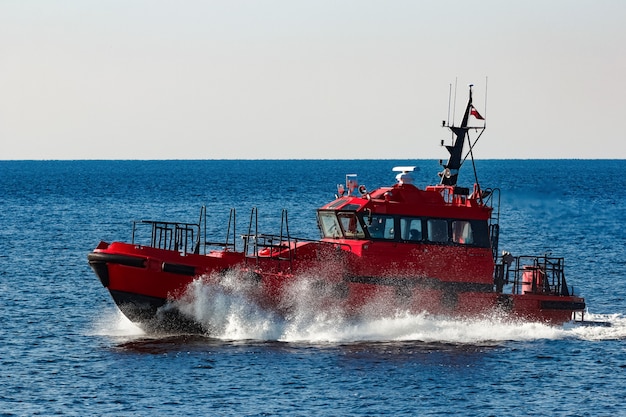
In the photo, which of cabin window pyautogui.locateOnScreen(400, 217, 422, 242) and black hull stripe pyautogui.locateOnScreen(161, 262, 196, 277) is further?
cabin window pyautogui.locateOnScreen(400, 217, 422, 242)

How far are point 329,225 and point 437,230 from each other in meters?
2.76

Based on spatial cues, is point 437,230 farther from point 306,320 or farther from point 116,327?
point 116,327

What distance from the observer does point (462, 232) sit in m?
27.5

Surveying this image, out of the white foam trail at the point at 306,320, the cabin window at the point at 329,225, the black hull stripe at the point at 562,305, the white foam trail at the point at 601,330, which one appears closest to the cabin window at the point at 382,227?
the cabin window at the point at 329,225

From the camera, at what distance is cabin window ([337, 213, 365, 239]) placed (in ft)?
88.9

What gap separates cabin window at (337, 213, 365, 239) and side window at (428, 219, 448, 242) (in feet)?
5.67

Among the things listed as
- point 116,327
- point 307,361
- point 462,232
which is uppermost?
point 462,232

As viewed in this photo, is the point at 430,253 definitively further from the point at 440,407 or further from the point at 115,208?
the point at 115,208

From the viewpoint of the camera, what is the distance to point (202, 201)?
3605 inches

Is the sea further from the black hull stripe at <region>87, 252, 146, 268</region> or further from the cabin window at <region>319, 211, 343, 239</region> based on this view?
the cabin window at <region>319, 211, 343, 239</region>

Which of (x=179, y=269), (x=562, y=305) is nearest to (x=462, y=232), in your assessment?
(x=562, y=305)

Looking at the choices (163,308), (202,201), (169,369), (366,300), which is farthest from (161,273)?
(202,201)
